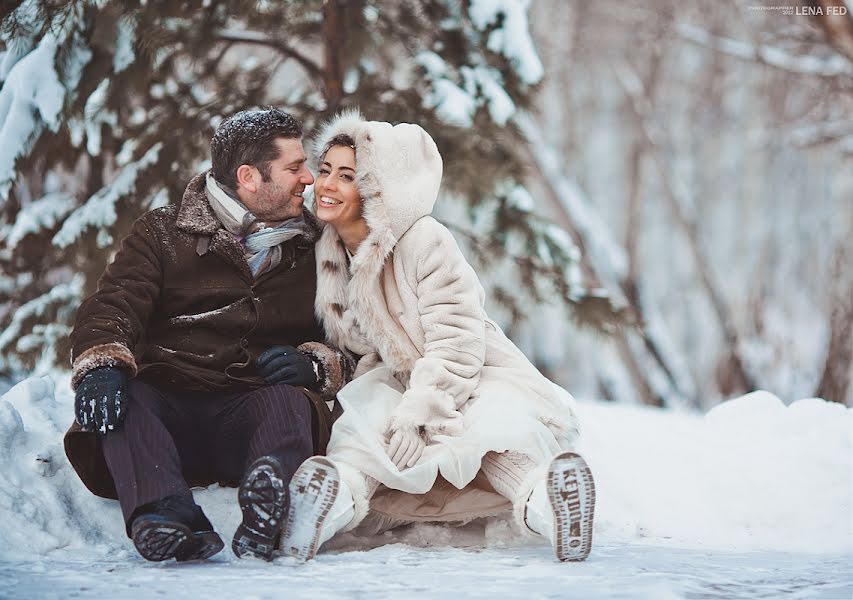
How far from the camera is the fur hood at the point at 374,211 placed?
3158 millimetres

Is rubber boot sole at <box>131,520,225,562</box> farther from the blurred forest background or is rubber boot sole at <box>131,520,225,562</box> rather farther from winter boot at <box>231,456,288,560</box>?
the blurred forest background

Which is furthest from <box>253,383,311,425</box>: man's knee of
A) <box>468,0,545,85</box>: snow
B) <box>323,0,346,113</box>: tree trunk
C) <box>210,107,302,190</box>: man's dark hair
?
<box>468,0,545,85</box>: snow

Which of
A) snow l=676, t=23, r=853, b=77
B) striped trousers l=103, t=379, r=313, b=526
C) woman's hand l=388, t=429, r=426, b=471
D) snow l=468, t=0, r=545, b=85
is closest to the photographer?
striped trousers l=103, t=379, r=313, b=526

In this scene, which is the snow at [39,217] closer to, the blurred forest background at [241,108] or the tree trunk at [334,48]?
the blurred forest background at [241,108]

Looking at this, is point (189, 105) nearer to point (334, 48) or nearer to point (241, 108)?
point (241, 108)

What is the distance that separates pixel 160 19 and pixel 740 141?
15585 mm

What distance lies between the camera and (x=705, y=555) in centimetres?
301

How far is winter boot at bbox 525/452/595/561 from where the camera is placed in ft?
8.57

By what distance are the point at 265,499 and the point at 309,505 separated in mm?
151

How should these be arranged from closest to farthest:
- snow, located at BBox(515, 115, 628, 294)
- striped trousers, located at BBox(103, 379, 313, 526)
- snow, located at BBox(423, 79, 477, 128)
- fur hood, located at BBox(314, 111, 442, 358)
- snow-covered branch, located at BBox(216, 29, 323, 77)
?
1. striped trousers, located at BBox(103, 379, 313, 526)
2. fur hood, located at BBox(314, 111, 442, 358)
3. snow, located at BBox(423, 79, 477, 128)
4. snow-covered branch, located at BBox(216, 29, 323, 77)
5. snow, located at BBox(515, 115, 628, 294)

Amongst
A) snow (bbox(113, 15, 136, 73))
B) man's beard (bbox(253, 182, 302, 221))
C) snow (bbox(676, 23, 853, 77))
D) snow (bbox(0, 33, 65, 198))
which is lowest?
man's beard (bbox(253, 182, 302, 221))

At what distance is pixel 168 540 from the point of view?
2484mm

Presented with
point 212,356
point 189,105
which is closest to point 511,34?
point 189,105

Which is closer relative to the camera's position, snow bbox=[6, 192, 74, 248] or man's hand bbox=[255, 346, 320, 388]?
man's hand bbox=[255, 346, 320, 388]
